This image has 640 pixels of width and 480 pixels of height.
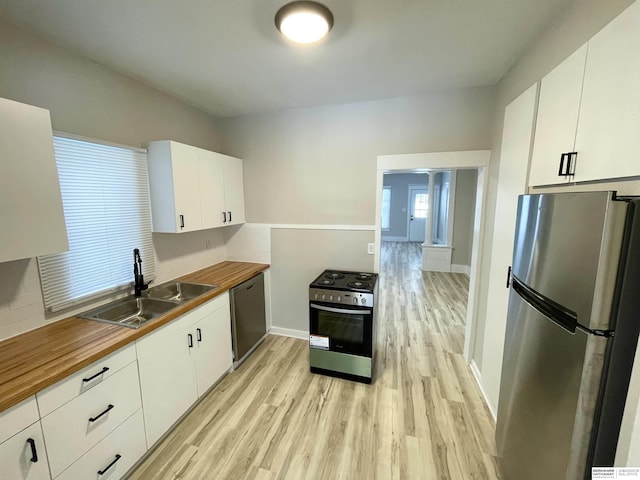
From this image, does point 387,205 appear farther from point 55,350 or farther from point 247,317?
point 55,350

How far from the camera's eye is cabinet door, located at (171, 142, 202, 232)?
2223 millimetres

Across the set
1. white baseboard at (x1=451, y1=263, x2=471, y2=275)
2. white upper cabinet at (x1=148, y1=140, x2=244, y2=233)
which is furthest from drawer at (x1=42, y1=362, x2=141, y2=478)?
white baseboard at (x1=451, y1=263, x2=471, y2=275)

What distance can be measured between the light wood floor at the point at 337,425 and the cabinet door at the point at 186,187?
1.54 metres

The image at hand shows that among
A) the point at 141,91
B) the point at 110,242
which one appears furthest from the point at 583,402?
the point at 141,91

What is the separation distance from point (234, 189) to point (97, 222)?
1.33m

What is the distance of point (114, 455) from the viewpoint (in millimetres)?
1480

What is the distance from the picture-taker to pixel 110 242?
2.02 m

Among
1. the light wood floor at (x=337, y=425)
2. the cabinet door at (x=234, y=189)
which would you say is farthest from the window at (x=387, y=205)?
the cabinet door at (x=234, y=189)

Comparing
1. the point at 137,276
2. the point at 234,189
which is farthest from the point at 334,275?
the point at 137,276

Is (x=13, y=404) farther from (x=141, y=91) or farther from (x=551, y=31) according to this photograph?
(x=551, y=31)

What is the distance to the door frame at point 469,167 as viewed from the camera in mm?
2375

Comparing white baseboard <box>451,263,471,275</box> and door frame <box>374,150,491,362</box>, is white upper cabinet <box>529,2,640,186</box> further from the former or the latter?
white baseboard <box>451,263,471,275</box>

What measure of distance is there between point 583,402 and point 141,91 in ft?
11.0

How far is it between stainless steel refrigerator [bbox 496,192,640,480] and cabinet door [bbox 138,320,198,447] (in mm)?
2158
